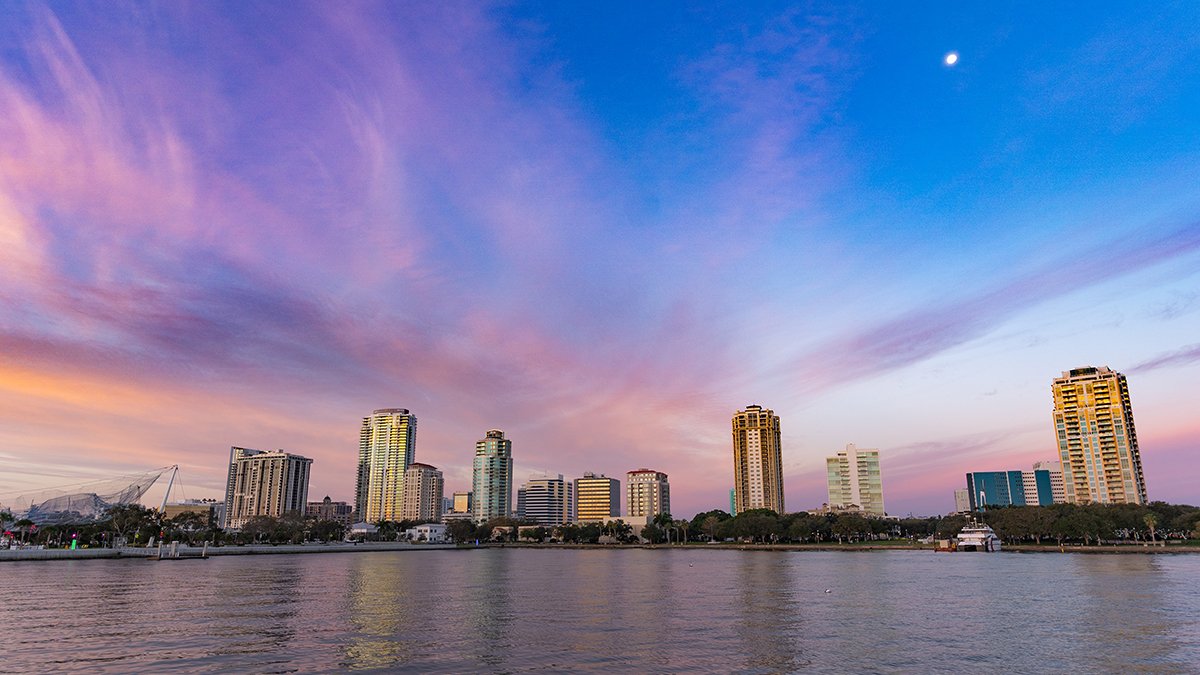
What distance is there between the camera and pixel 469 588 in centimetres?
9556

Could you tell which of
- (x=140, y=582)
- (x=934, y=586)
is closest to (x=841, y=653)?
(x=934, y=586)

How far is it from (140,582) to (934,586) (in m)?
111

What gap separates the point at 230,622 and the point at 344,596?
25.8 meters

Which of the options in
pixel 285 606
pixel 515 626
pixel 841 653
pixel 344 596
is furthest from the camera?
pixel 344 596

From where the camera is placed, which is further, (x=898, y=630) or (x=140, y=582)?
Result: (x=140, y=582)

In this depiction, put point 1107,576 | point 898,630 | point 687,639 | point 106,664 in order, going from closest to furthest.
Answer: point 106,664 < point 687,639 < point 898,630 < point 1107,576

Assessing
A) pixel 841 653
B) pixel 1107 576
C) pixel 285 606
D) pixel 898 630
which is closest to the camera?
pixel 841 653

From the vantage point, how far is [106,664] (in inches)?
1578

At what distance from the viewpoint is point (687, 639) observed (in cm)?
4956

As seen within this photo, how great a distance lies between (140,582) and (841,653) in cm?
9992

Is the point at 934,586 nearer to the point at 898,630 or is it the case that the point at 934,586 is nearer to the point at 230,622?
the point at 898,630

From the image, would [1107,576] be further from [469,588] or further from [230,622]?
[230,622]

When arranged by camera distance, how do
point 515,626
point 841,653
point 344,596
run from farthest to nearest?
point 344,596 → point 515,626 → point 841,653

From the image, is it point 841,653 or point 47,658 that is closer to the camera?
point 47,658
